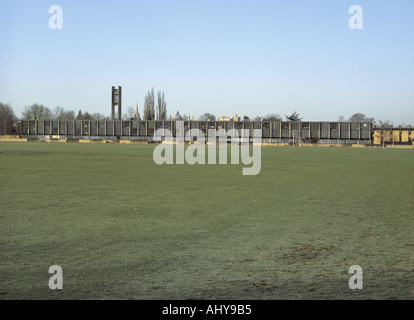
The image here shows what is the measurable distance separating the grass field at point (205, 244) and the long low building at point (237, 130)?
10456 cm

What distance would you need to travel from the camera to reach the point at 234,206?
39.6 ft

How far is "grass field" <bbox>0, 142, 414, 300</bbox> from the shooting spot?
210 inches

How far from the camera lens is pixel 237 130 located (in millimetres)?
128500

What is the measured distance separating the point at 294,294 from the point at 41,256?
3612mm

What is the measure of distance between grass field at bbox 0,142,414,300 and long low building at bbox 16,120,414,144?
10456 centimetres

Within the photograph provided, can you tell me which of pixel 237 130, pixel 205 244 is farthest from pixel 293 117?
pixel 205 244

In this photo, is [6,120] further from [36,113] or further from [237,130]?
[237,130]

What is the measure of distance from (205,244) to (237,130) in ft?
399

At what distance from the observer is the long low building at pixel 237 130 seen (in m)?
122

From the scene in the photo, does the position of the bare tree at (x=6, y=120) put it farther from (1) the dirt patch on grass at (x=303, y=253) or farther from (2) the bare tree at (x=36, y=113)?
(1) the dirt patch on grass at (x=303, y=253)

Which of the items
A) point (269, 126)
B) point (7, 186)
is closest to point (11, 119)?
point (269, 126)

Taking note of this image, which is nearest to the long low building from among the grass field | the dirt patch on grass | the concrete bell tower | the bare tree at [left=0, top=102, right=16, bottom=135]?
the bare tree at [left=0, top=102, right=16, bottom=135]

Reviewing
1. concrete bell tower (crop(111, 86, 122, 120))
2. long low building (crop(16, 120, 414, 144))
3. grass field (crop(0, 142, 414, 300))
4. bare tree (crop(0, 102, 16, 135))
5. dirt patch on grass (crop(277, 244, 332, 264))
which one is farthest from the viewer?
concrete bell tower (crop(111, 86, 122, 120))

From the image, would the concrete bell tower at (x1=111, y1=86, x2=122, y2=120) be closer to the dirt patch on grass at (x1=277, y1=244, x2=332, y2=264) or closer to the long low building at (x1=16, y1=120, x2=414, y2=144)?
the long low building at (x1=16, y1=120, x2=414, y2=144)
